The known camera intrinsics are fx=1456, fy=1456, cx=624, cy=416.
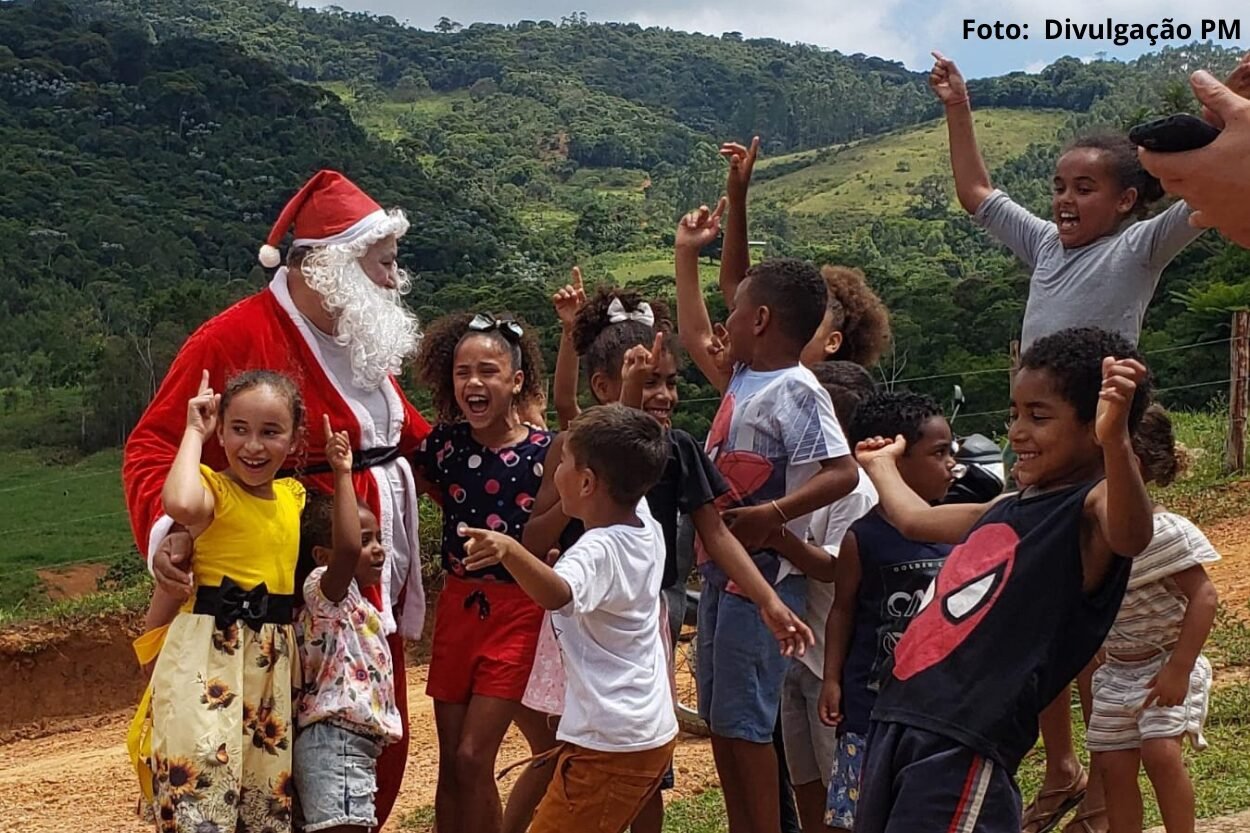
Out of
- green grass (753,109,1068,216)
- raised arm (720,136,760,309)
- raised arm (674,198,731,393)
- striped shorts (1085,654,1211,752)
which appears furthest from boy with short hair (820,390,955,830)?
green grass (753,109,1068,216)

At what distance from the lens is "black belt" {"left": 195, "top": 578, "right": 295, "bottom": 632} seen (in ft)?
11.3

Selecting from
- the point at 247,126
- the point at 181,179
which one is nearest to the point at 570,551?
the point at 181,179

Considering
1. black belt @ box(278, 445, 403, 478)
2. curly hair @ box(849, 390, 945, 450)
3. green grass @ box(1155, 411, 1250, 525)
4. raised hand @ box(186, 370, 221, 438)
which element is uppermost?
raised hand @ box(186, 370, 221, 438)

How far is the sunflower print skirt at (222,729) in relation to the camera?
3354mm

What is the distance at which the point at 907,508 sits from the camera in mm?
3131

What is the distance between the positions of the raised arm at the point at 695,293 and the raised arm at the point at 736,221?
6cm

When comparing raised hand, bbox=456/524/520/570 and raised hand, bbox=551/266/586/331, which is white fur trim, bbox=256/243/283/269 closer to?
raised hand, bbox=551/266/586/331

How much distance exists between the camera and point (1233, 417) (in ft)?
36.8

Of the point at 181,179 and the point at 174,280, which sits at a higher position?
the point at 181,179

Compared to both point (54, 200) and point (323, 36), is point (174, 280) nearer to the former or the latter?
point (54, 200)

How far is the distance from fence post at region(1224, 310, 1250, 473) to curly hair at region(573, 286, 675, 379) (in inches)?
318

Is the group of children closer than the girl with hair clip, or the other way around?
the group of children

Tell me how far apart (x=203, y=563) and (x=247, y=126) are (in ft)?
215

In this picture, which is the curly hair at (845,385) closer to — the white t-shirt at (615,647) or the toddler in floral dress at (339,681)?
the white t-shirt at (615,647)
